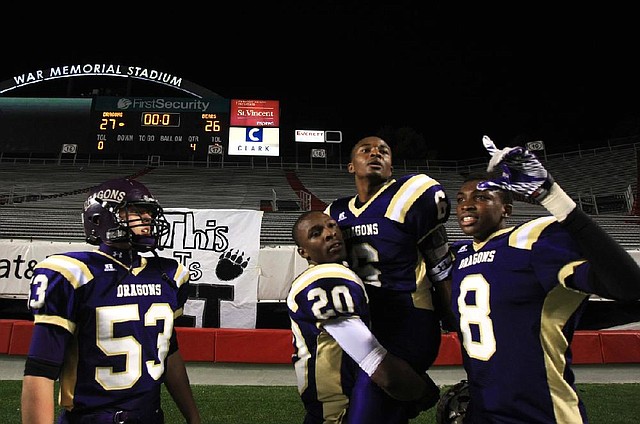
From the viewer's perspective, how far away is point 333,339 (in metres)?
2.30

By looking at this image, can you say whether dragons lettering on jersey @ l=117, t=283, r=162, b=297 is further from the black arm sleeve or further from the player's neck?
the black arm sleeve

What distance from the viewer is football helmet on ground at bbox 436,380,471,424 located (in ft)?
7.42

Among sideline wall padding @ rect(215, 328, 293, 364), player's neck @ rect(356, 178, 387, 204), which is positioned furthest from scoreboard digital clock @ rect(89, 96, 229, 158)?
player's neck @ rect(356, 178, 387, 204)

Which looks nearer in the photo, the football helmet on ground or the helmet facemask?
the helmet facemask

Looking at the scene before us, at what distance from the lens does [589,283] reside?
1626mm

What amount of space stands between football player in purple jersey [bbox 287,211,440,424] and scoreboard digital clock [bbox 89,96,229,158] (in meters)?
17.7

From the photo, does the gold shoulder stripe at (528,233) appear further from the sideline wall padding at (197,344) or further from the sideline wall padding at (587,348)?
the sideline wall padding at (587,348)

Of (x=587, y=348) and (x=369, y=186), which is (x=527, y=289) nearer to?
(x=369, y=186)

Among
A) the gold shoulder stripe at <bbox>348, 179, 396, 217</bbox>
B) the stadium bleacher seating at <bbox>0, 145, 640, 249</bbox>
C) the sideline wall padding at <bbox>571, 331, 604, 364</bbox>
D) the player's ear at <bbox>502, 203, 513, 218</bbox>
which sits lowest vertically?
the sideline wall padding at <bbox>571, 331, 604, 364</bbox>

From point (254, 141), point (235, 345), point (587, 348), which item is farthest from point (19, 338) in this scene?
point (254, 141)

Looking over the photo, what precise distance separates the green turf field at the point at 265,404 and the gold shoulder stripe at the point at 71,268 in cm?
309

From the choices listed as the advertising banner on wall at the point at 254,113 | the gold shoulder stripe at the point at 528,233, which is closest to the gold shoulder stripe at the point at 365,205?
the gold shoulder stripe at the point at 528,233

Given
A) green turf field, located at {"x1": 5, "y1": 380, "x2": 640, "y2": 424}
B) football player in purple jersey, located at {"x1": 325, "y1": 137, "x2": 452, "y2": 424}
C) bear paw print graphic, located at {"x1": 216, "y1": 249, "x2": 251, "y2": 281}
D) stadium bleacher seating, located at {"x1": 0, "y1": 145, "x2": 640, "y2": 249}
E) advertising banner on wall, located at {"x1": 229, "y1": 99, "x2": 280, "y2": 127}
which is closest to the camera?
football player in purple jersey, located at {"x1": 325, "y1": 137, "x2": 452, "y2": 424}

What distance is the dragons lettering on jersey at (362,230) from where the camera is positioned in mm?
2537
